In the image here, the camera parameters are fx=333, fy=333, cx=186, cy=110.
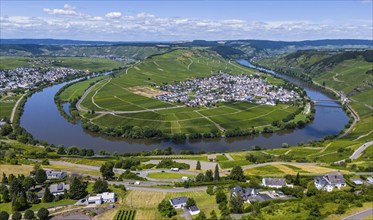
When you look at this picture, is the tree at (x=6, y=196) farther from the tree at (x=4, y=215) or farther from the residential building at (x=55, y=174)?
the residential building at (x=55, y=174)

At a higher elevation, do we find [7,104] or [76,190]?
[76,190]

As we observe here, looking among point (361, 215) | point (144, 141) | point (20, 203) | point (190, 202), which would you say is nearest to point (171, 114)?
point (144, 141)

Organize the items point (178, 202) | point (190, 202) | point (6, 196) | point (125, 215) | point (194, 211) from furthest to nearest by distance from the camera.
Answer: point (6, 196)
point (178, 202)
point (190, 202)
point (125, 215)
point (194, 211)

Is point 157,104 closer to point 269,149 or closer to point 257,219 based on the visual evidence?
point 269,149

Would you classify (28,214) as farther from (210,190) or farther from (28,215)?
(210,190)

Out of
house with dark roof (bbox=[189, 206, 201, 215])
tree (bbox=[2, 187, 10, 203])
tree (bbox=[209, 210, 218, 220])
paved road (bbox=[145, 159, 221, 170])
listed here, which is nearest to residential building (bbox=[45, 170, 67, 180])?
tree (bbox=[2, 187, 10, 203])

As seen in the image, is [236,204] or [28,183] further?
[28,183]
